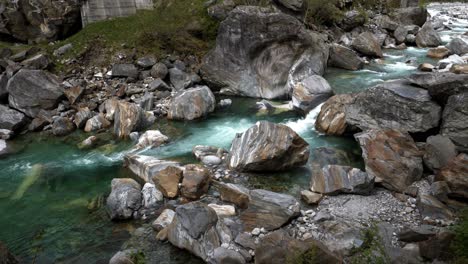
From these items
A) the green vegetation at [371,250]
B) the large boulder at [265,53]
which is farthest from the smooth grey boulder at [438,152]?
the large boulder at [265,53]

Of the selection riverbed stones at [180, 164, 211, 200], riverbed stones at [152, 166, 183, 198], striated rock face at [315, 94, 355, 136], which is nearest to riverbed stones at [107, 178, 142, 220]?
riverbed stones at [152, 166, 183, 198]

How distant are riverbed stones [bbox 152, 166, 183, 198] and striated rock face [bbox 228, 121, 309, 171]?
5.77 ft

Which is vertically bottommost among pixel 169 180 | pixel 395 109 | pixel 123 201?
pixel 123 201

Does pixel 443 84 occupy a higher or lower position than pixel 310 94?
higher

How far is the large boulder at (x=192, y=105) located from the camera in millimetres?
16578

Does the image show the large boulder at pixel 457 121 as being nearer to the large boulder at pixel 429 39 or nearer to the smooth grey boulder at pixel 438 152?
the smooth grey boulder at pixel 438 152

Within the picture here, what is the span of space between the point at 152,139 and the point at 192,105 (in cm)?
292

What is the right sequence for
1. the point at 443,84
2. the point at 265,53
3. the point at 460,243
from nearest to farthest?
the point at 460,243 < the point at 443,84 < the point at 265,53

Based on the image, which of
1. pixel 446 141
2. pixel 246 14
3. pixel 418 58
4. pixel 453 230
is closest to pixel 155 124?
pixel 246 14

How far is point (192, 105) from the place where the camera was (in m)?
16.6

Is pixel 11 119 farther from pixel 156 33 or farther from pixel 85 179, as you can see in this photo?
pixel 156 33

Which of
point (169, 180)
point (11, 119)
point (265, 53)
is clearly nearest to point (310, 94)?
point (265, 53)

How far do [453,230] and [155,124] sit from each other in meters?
11.8

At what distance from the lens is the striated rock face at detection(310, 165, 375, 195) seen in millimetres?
9961
